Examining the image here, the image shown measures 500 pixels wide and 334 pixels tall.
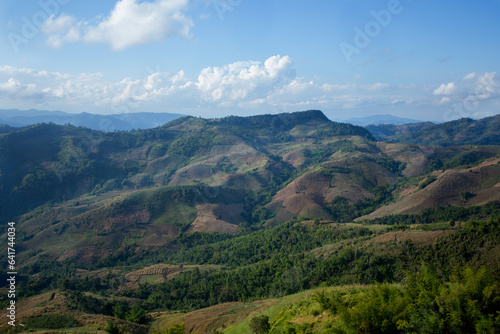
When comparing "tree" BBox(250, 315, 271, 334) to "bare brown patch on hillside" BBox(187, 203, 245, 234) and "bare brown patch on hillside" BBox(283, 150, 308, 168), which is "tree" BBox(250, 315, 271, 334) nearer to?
"bare brown patch on hillside" BBox(187, 203, 245, 234)

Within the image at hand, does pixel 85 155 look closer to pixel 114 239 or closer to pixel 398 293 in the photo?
pixel 114 239

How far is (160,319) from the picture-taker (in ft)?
Result: 110

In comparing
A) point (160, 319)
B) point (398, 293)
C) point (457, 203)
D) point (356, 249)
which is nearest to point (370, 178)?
point (457, 203)

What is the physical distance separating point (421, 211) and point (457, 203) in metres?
11.2

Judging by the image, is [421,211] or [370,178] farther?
[370,178]

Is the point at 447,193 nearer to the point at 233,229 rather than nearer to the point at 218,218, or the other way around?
the point at 233,229

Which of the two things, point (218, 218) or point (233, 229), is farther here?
point (218, 218)

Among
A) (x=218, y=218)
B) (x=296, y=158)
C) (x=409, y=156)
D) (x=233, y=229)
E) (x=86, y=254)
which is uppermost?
(x=409, y=156)

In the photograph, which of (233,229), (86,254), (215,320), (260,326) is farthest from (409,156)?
(260,326)

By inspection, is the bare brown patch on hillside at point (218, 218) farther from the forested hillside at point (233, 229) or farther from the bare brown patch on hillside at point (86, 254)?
→ the bare brown patch on hillside at point (86, 254)

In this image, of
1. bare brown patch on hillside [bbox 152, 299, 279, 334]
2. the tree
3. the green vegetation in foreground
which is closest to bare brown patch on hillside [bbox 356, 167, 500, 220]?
bare brown patch on hillside [bbox 152, 299, 279, 334]

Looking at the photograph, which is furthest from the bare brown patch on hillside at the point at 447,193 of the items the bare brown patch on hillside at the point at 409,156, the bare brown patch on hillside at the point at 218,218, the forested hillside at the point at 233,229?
the bare brown patch on hillside at the point at 218,218

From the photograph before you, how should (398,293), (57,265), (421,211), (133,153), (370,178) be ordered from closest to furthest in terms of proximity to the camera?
(398,293) → (57,265) → (421,211) → (370,178) → (133,153)

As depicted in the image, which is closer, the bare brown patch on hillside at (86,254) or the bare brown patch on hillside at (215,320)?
the bare brown patch on hillside at (215,320)
